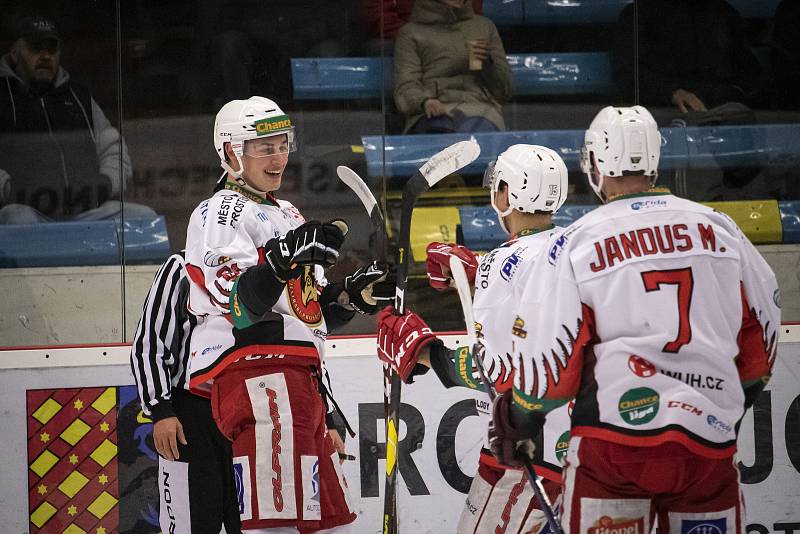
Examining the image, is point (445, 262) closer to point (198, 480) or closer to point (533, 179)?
point (533, 179)

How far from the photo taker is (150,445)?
3.56 meters

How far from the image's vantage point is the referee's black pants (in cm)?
315

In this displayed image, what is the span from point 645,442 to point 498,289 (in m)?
0.66

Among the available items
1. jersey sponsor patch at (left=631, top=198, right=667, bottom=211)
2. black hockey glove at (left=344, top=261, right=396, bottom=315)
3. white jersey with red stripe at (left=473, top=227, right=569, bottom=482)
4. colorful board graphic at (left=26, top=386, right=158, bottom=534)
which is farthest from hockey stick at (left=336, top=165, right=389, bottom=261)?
colorful board graphic at (left=26, top=386, right=158, bottom=534)

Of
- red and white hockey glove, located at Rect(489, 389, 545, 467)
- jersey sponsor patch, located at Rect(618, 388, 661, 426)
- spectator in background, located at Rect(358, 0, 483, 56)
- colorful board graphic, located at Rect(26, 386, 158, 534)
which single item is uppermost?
spectator in background, located at Rect(358, 0, 483, 56)

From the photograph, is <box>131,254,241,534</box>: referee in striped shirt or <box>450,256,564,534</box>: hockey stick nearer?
<box>450,256,564,534</box>: hockey stick

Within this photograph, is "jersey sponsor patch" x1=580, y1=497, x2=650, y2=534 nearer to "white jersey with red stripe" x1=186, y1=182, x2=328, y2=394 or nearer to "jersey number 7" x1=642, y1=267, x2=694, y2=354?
"jersey number 7" x1=642, y1=267, x2=694, y2=354

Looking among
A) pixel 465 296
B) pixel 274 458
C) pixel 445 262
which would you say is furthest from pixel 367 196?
pixel 274 458

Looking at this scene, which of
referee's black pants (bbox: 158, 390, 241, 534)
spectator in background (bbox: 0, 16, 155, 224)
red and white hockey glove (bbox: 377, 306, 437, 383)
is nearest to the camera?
red and white hockey glove (bbox: 377, 306, 437, 383)

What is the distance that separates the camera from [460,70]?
4.31 m

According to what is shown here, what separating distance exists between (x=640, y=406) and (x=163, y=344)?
1633mm

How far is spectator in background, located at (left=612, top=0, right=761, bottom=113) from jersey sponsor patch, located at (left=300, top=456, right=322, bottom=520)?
228 cm

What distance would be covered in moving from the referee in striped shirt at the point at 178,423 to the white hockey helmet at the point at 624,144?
1.44m

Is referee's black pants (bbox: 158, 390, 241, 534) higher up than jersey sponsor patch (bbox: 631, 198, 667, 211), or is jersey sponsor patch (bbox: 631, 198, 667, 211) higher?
jersey sponsor patch (bbox: 631, 198, 667, 211)
